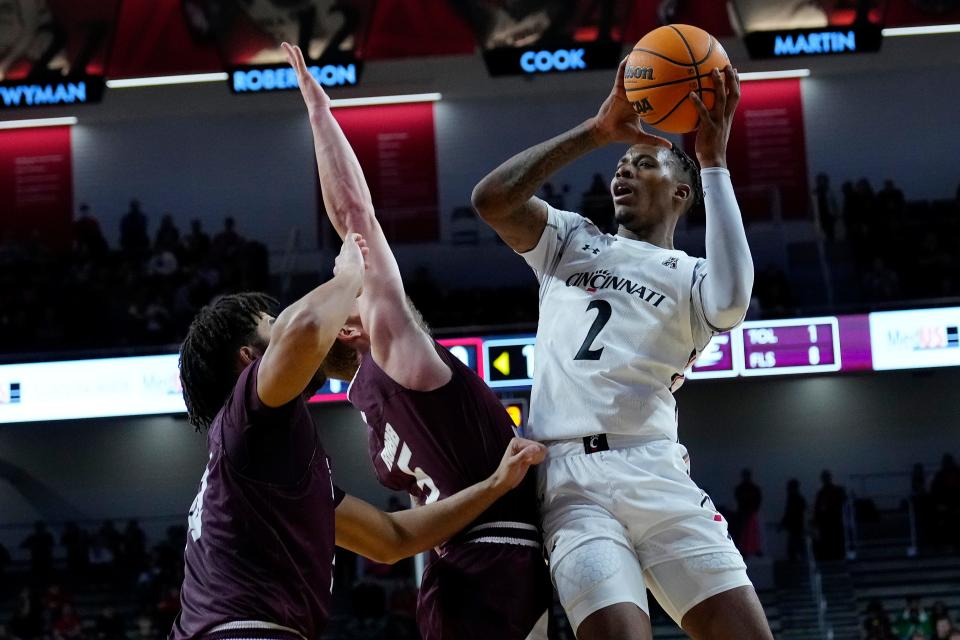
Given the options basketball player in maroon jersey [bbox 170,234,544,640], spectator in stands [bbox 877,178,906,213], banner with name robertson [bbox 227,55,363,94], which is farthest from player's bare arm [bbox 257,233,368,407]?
spectator in stands [bbox 877,178,906,213]

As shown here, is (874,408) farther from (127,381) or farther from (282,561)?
(282,561)

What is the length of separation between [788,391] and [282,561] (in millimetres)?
19029

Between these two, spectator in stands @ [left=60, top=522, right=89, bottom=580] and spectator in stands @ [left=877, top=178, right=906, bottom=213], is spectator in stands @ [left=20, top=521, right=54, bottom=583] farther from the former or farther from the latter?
spectator in stands @ [left=877, top=178, right=906, bottom=213]

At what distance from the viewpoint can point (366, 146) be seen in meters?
23.7

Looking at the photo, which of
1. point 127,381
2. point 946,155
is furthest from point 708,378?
point 946,155

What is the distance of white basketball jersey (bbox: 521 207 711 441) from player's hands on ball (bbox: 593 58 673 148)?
0.43m

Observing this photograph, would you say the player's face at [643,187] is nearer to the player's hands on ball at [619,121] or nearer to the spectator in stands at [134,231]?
the player's hands on ball at [619,121]

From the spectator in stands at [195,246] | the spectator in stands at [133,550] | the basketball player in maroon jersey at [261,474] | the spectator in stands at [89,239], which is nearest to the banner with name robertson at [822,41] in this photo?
the spectator in stands at [195,246]

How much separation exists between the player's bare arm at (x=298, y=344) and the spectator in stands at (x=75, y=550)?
16.1 m

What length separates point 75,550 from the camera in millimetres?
18906

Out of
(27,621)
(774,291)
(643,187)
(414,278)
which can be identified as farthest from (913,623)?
(643,187)

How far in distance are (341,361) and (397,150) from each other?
18913mm

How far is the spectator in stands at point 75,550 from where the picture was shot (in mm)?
18609

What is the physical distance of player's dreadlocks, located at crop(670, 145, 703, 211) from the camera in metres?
5.00
